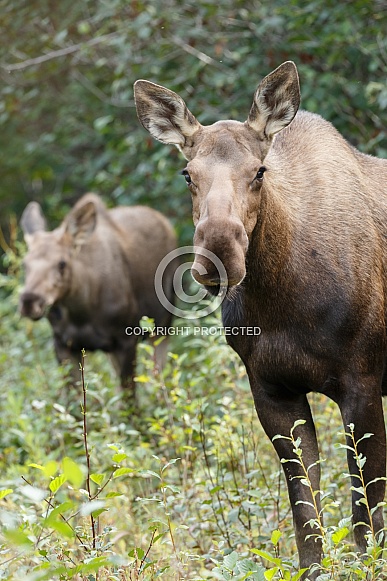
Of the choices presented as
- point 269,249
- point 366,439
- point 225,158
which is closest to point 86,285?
point 269,249

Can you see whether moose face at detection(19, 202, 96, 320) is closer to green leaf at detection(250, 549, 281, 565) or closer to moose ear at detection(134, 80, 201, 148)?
moose ear at detection(134, 80, 201, 148)

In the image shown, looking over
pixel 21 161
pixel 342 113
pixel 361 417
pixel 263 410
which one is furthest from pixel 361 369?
pixel 21 161

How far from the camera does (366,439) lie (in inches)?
190

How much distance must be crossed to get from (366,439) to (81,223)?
6.69m

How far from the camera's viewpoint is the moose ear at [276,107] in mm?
5055

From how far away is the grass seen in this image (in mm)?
4062

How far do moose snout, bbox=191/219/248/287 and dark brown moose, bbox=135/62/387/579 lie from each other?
0.08 ft

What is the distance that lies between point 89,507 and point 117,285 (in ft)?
27.4

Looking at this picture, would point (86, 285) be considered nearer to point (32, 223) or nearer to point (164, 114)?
point (32, 223)

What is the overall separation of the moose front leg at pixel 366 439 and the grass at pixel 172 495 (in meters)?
0.14

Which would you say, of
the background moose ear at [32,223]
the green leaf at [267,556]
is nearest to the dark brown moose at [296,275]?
the green leaf at [267,556]

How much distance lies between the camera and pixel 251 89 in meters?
10.3

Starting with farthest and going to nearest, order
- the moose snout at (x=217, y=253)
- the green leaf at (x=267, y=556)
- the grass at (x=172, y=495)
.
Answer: the moose snout at (x=217, y=253), the grass at (x=172, y=495), the green leaf at (x=267, y=556)

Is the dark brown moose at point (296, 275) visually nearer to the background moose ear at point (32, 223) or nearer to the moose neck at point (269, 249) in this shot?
the moose neck at point (269, 249)
